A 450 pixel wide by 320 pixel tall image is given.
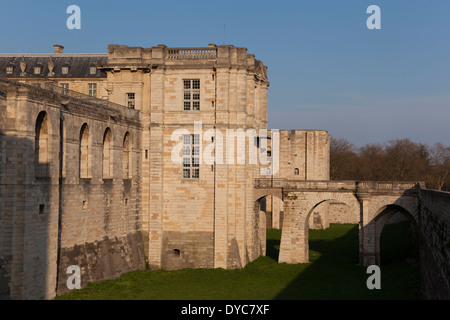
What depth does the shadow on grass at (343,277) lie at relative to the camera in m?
29.2

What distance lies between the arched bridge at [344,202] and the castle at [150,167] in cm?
218

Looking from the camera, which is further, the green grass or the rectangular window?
the rectangular window

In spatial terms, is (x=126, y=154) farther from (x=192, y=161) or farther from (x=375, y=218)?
(x=375, y=218)

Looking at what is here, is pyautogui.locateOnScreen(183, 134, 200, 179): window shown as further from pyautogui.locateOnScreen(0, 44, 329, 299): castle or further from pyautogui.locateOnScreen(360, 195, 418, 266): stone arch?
pyautogui.locateOnScreen(360, 195, 418, 266): stone arch

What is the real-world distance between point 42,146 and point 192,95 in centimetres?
1345

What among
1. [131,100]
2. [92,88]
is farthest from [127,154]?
Answer: [92,88]

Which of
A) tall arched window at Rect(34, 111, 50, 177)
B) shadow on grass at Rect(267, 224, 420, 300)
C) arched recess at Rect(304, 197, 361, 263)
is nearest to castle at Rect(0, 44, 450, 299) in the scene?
tall arched window at Rect(34, 111, 50, 177)

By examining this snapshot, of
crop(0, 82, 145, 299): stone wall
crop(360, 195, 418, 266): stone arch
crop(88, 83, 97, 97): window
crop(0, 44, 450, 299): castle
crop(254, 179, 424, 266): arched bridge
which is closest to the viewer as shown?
crop(0, 82, 145, 299): stone wall

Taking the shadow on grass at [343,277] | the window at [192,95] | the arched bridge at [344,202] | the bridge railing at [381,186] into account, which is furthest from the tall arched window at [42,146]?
the bridge railing at [381,186]

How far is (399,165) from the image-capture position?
77625 mm

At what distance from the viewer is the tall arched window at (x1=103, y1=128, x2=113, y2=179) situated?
3292cm

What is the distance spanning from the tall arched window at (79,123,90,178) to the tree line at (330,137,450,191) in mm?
52525

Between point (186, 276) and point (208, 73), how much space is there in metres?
12.5

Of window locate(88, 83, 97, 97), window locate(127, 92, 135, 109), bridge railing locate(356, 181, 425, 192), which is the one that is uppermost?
window locate(88, 83, 97, 97)
